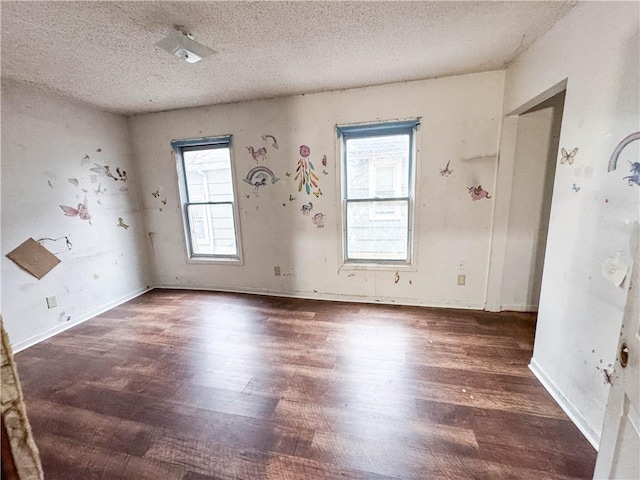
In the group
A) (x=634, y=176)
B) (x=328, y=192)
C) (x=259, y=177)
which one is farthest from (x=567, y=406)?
(x=259, y=177)

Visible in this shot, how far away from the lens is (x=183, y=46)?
1722 mm

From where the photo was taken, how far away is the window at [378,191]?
280 cm

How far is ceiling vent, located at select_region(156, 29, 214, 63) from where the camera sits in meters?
1.66

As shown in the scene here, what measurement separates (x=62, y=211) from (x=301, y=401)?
9.75 ft

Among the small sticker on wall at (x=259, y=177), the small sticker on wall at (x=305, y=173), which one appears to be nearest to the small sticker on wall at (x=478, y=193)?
the small sticker on wall at (x=305, y=173)

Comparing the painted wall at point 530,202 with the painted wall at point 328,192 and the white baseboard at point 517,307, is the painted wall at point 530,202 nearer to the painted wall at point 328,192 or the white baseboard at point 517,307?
the white baseboard at point 517,307

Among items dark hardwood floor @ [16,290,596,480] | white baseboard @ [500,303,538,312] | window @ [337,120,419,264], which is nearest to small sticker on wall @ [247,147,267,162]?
window @ [337,120,419,264]

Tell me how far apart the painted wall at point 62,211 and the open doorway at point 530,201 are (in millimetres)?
4311

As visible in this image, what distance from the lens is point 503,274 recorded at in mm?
2703

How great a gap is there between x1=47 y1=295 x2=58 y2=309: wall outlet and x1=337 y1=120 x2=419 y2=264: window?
2952 millimetres

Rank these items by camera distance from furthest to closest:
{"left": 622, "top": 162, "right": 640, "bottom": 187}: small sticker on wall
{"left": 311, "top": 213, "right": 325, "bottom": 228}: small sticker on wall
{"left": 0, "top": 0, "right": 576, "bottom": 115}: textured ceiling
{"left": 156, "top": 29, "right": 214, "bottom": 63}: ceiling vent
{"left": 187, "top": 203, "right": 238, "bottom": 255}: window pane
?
{"left": 187, "top": 203, "right": 238, "bottom": 255}: window pane < {"left": 311, "top": 213, "right": 325, "bottom": 228}: small sticker on wall < {"left": 156, "top": 29, "right": 214, "bottom": 63}: ceiling vent < {"left": 0, "top": 0, "right": 576, "bottom": 115}: textured ceiling < {"left": 622, "top": 162, "right": 640, "bottom": 187}: small sticker on wall

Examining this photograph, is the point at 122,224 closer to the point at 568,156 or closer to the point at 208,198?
the point at 208,198

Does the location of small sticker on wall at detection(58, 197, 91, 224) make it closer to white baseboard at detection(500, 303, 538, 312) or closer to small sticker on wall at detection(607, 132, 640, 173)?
small sticker on wall at detection(607, 132, 640, 173)

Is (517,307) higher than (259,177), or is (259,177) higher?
(259,177)
